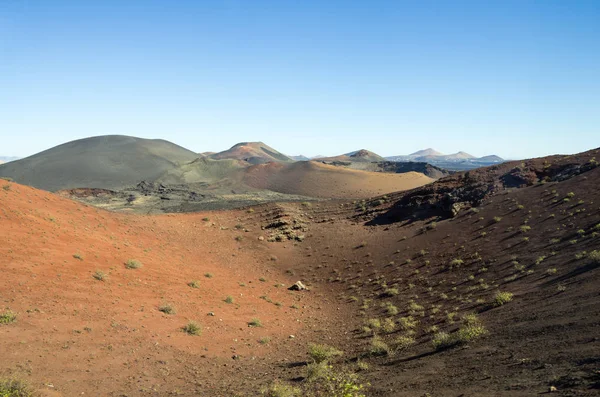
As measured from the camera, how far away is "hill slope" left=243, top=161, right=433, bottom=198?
80125mm

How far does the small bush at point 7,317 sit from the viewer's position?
497 inches

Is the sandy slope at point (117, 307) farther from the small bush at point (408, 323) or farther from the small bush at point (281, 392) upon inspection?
the small bush at point (408, 323)

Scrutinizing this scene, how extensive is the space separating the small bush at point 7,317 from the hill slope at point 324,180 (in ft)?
212

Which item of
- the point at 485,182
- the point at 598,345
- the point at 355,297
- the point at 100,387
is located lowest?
the point at 355,297

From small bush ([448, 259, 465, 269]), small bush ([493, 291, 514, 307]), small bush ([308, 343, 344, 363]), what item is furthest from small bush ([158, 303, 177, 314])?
small bush ([448, 259, 465, 269])

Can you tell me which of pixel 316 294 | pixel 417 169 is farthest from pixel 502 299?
pixel 417 169

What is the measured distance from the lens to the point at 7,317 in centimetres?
1273

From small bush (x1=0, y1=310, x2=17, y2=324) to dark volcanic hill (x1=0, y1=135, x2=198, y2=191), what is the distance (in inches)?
3012

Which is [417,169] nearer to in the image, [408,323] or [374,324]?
[374,324]

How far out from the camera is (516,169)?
126ft

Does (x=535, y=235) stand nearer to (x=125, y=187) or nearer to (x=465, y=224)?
(x=465, y=224)

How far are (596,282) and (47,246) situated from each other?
24406 mm

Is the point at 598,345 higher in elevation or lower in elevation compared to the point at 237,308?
higher

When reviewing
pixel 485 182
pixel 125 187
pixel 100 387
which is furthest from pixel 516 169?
pixel 125 187
